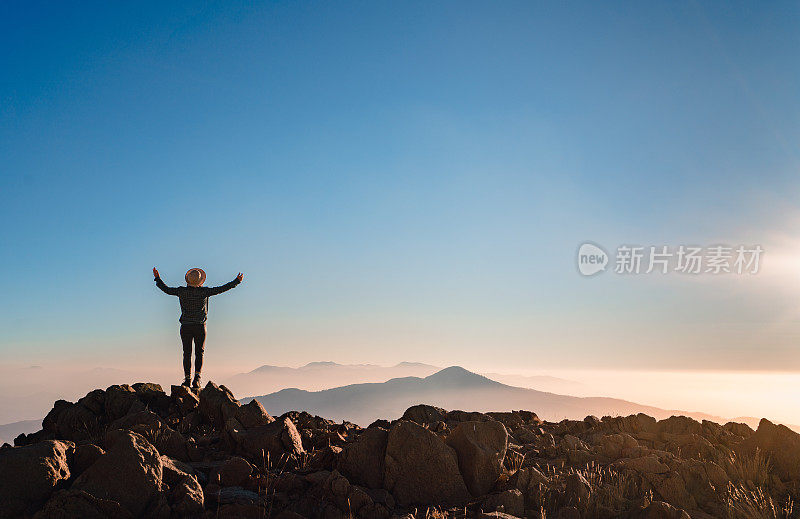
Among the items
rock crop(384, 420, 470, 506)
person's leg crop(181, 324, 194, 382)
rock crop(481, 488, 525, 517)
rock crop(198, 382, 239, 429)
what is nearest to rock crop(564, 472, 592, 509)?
rock crop(481, 488, 525, 517)

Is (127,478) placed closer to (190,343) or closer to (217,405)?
(217,405)

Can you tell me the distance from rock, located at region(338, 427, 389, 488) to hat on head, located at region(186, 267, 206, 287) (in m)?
7.87

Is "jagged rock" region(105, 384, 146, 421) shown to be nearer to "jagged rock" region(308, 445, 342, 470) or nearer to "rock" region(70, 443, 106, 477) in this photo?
"rock" region(70, 443, 106, 477)

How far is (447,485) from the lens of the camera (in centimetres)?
709

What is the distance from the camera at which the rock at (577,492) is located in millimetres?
6802

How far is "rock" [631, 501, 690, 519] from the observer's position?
237 inches

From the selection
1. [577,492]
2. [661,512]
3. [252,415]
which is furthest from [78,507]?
[661,512]

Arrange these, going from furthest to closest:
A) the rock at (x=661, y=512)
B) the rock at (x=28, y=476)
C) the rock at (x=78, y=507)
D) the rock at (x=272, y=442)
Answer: the rock at (x=272, y=442) < the rock at (x=661, y=512) < the rock at (x=28, y=476) < the rock at (x=78, y=507)

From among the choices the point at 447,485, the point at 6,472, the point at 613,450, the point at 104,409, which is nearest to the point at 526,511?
the point at 447,485

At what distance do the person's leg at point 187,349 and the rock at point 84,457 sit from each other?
7.45 m

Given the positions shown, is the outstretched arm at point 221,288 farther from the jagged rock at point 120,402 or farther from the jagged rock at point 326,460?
the jagged rock at point 326,460

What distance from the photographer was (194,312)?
13852mm

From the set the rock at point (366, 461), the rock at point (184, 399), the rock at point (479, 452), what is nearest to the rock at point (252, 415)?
the rock at point (184, 399)

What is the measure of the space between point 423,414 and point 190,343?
6.04m
